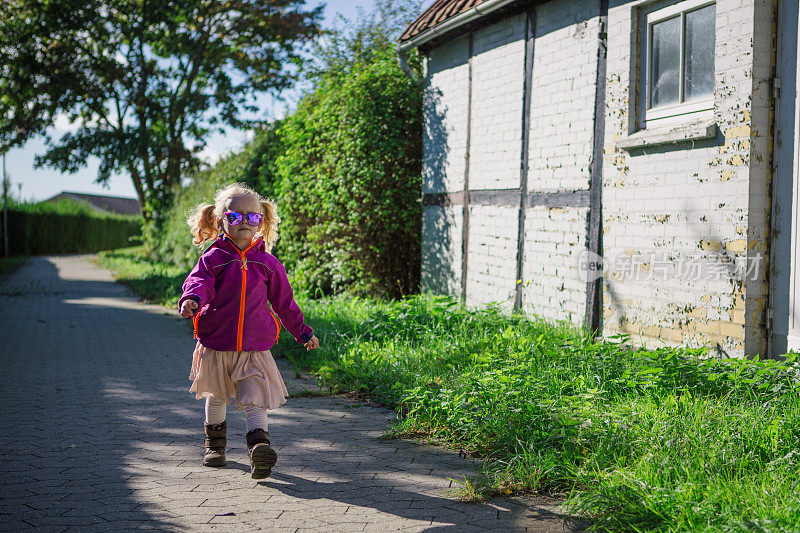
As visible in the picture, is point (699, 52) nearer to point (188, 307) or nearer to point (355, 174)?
point (188, 307)

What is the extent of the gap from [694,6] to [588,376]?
3323 millimetres

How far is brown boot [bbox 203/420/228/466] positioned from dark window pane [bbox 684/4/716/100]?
466 cm

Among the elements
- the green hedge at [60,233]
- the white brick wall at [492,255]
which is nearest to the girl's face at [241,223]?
the white brick wall at [492,255]

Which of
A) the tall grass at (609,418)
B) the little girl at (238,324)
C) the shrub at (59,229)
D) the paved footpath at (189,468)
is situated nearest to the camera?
the tall grass at (609,418)

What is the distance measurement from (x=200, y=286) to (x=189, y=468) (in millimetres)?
1044

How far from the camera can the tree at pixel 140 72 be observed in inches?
913

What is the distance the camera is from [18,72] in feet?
77.5

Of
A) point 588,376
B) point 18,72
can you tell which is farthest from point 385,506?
point 18,72

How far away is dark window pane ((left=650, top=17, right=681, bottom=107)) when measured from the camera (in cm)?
623

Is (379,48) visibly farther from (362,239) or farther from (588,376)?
(588,376)

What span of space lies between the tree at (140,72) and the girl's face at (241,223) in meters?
20.0

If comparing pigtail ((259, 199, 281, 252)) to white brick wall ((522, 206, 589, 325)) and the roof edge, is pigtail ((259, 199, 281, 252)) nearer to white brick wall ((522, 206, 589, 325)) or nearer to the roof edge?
white brick wall ((522, 206, 589, 325))

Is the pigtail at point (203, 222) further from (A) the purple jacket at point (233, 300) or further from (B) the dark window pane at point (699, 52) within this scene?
(B) the dark window pane at point (699, 52)

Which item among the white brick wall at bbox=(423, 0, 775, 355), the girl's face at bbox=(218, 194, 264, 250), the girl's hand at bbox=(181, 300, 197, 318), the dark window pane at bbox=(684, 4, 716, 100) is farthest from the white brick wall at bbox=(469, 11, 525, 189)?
the girl's hand at bbox=(181, 300, 197, 318)
